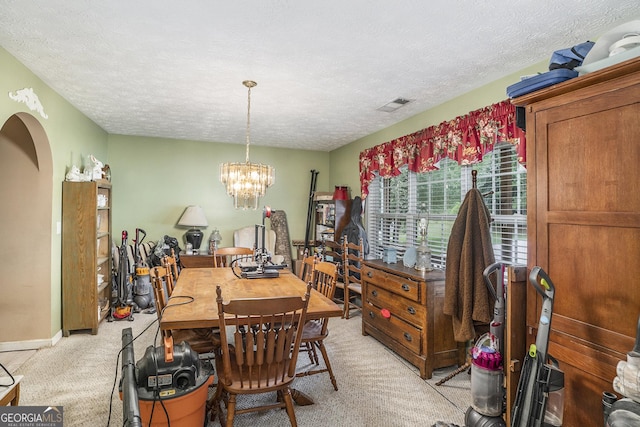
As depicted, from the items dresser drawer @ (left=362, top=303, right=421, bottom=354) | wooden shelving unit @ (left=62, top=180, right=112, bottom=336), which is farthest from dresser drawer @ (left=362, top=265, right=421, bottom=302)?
wooden shelving unit @ (left=62, top=180, right=112, bottom=336)

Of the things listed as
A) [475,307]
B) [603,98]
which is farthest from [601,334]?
[475,307]

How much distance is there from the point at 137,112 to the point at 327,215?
286 cm

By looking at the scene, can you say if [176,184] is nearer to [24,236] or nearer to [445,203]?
[24,236]

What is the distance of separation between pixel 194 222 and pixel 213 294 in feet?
9.87

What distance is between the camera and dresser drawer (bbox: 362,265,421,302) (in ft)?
9.70

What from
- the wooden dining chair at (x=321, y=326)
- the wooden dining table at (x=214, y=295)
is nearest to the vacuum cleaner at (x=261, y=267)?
the wooden dining table at (x=214, y=295)

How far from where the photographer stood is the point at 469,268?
104 inches

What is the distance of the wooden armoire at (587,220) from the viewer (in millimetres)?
1292

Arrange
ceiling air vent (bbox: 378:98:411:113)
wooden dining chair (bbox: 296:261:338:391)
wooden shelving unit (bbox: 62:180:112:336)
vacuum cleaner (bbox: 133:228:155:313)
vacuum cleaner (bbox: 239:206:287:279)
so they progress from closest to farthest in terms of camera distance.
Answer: wooden dining chair (bbox: 296:261:338:391)
vacuum cleaner (bbox: 239:206:287:279)
ceiling air vent (bbox: 378:98:411:113)
wooden shelving unit (bbox: 62:180:112:336)
vacuum cleaner (bbox: 133:228:155:313)

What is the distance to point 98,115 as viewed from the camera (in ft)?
13.8

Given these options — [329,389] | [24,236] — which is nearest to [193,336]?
[329,389]

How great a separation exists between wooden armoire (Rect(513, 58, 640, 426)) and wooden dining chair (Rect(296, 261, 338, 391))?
4.47 feet

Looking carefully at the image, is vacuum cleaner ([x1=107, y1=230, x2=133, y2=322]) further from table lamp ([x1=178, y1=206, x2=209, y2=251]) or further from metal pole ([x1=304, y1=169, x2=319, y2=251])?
metal pole ([x1=304, y1=169, x2=319, y2=251])

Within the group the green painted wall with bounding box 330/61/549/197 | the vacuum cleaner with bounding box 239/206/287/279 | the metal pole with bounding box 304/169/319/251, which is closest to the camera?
the green painted wall with bounding box 330/61/549/197
